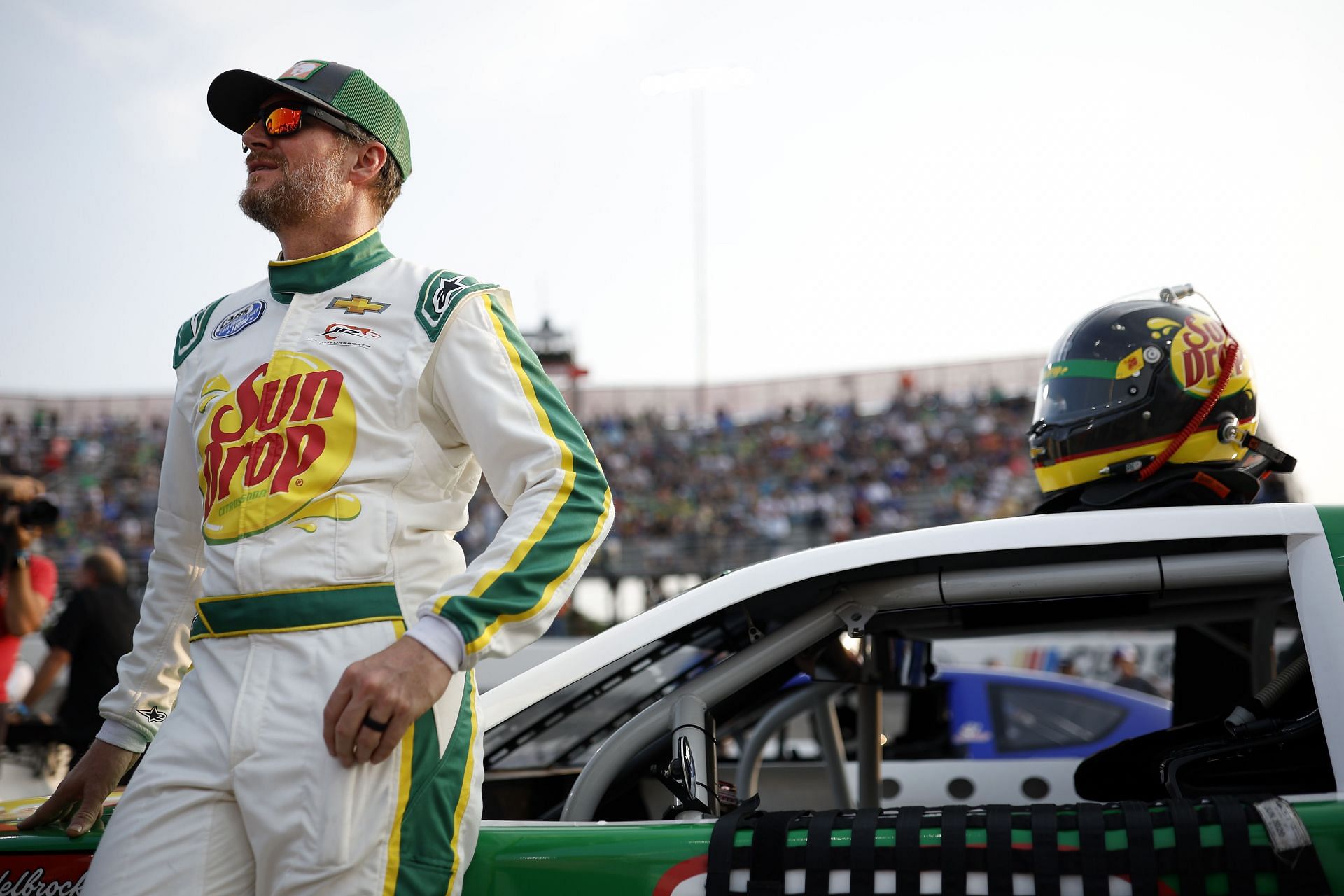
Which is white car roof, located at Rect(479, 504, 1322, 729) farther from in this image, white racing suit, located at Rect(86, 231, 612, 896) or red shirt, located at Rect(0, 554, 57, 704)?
red shirt, located at Rect(0, 554, 57, 704)

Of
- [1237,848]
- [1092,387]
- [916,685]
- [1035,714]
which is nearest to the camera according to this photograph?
[1237,848]

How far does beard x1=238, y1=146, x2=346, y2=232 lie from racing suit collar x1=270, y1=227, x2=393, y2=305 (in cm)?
6

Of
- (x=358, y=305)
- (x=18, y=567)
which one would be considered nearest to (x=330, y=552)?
(x=358, y=305)

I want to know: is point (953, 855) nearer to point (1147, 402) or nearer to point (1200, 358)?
point (1147, 402)

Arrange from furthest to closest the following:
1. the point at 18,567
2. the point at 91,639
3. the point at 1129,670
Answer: the point at 1129,670, the point at 91,639, the point at 18,567

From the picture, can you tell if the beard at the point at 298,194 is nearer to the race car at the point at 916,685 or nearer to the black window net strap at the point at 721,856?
the race car at the point at 916,685

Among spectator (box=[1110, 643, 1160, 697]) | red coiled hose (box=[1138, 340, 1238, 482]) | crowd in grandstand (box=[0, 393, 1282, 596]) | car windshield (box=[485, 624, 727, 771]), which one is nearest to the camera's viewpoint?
car windshield (box=[485, 624, 727, 771])

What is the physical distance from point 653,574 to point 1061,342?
17.0 meters

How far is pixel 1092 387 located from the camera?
265 cm

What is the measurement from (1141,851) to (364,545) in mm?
1119

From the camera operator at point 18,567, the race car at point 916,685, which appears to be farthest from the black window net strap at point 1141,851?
the camera operator at point 18,567

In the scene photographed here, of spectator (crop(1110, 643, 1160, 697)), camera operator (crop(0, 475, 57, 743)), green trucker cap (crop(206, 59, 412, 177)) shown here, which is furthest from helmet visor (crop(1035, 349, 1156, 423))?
spectator (crop(1110, 643, 1160, 697))

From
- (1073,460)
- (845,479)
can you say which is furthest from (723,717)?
(845,479)

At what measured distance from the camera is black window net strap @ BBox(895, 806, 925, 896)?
5.07 feet
